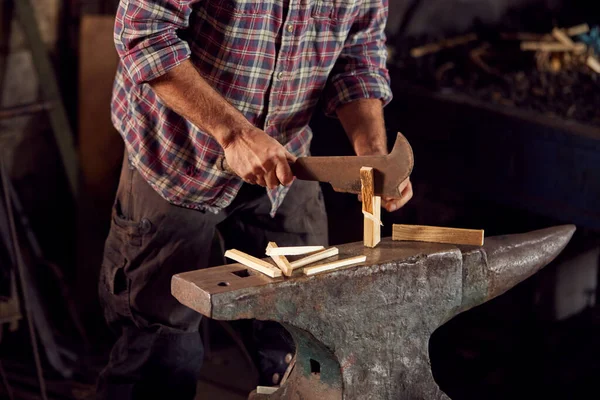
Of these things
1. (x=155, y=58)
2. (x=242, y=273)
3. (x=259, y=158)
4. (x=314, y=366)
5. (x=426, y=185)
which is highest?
(x=155, y=58)

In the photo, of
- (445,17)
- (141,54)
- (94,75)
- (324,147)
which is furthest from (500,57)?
(141,54)

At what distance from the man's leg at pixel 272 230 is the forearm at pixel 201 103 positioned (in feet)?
1.43

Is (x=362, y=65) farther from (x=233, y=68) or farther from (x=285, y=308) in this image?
(x=285, y=308)

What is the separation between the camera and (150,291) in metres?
2.62

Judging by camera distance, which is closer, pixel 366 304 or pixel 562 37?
pixel 366 304

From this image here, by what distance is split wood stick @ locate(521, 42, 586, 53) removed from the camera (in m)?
4.34

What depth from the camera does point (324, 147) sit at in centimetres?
414

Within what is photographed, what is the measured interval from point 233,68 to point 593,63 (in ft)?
7.76

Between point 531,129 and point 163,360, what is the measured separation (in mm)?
1968

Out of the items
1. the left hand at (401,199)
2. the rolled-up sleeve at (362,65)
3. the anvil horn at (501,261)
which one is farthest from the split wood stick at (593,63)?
the left hand at (401,199)

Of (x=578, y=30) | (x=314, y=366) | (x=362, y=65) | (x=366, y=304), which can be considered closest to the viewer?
(x=366, y=304)

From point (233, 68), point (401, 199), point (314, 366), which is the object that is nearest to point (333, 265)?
point (314, 366)

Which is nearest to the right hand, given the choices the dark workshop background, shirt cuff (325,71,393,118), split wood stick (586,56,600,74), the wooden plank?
shirt cuff (325,71,393,118)

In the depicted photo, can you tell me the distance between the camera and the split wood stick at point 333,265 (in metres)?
2.08
